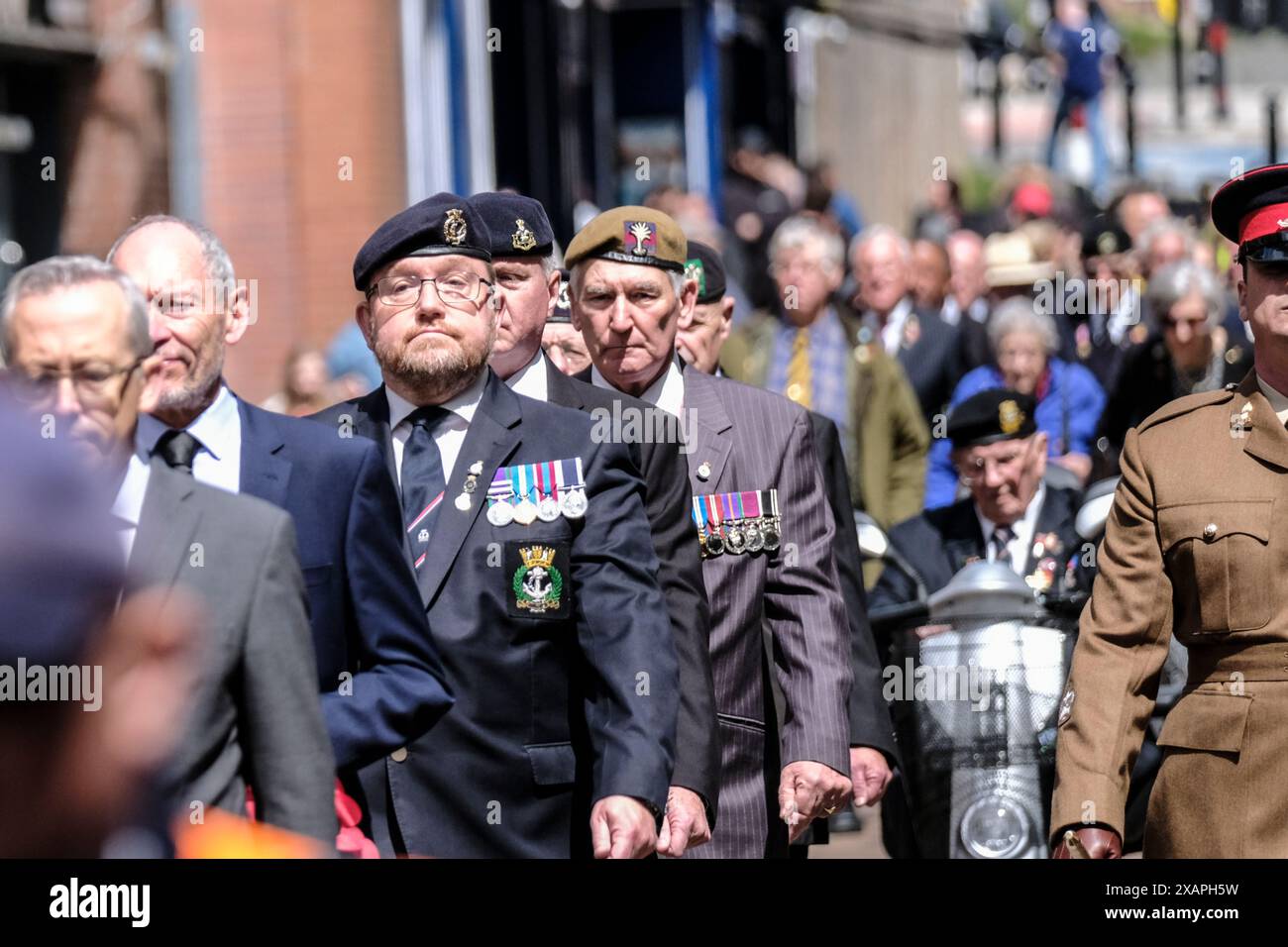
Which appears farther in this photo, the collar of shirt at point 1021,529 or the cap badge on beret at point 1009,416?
the cap badge on beret at point 1009,416

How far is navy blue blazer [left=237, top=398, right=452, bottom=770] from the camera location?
4.37 metres

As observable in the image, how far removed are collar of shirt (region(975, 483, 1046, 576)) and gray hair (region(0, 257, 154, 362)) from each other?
4.12 meters

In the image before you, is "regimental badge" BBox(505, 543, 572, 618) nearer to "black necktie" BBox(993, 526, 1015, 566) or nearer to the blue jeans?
"black necktie" BBox(993, 526, 1015, 566)

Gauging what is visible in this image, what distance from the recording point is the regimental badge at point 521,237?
5910 mm

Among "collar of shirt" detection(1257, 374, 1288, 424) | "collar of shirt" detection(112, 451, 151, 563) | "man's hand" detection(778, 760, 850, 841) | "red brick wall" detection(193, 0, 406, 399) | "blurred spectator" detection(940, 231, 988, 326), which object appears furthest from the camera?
"red brick wall" detection(193, 0, 406, 399)

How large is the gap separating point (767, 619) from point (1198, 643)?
1.56 metres

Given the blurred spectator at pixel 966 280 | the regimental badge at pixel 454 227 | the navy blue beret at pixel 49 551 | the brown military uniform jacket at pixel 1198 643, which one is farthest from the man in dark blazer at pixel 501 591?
the blurred spectator at pixel 966 280

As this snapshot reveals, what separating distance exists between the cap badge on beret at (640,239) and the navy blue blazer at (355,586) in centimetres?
162

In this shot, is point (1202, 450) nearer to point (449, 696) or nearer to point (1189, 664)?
point (1189, 664)

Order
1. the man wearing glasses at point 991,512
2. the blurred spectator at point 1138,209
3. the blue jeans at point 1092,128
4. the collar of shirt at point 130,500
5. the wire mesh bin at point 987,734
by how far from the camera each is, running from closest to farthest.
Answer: the collar of shirt at point 130,500, the wire mesh bin at point 987,734, the man wearing glasses at point 991,512, the blurred spectator at point 1138,209, the blue jeans at point 1092,128

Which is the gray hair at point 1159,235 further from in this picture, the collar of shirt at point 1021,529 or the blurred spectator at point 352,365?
the collar of shirt at point 1021,529

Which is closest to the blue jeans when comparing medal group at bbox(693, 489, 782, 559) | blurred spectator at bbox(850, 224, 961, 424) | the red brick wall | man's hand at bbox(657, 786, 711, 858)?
the red brick wall
